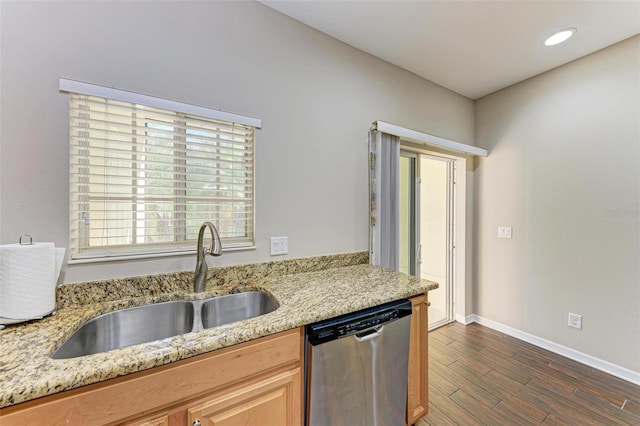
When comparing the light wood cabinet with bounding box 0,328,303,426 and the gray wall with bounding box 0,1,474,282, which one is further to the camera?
the gray wall with bounding box 0,1,474,282

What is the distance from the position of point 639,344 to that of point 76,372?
3.46 metres

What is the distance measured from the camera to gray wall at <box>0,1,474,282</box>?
1152mm

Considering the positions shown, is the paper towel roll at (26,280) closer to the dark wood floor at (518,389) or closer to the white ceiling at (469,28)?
the white ceiling at (469,28)

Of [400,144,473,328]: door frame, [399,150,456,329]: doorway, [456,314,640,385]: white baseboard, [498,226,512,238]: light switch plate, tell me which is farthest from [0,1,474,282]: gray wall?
[456,314,640,385]: white baseboard

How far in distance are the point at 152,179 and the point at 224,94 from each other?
667mm

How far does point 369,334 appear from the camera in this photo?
1.28 meters

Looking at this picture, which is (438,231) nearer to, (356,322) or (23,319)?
(356,322)

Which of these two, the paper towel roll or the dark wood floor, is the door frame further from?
the paper towel roll

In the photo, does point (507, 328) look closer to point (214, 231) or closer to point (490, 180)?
point (490, 180)

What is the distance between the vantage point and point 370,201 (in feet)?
7.16

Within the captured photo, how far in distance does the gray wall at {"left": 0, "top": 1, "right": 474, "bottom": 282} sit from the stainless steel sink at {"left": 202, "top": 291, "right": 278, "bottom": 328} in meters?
0.25

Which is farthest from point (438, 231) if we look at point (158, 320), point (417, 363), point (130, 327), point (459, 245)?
point (130, 327)

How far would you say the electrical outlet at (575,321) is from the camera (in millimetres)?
2297

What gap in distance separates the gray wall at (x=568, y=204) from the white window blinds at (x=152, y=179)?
2753mm
